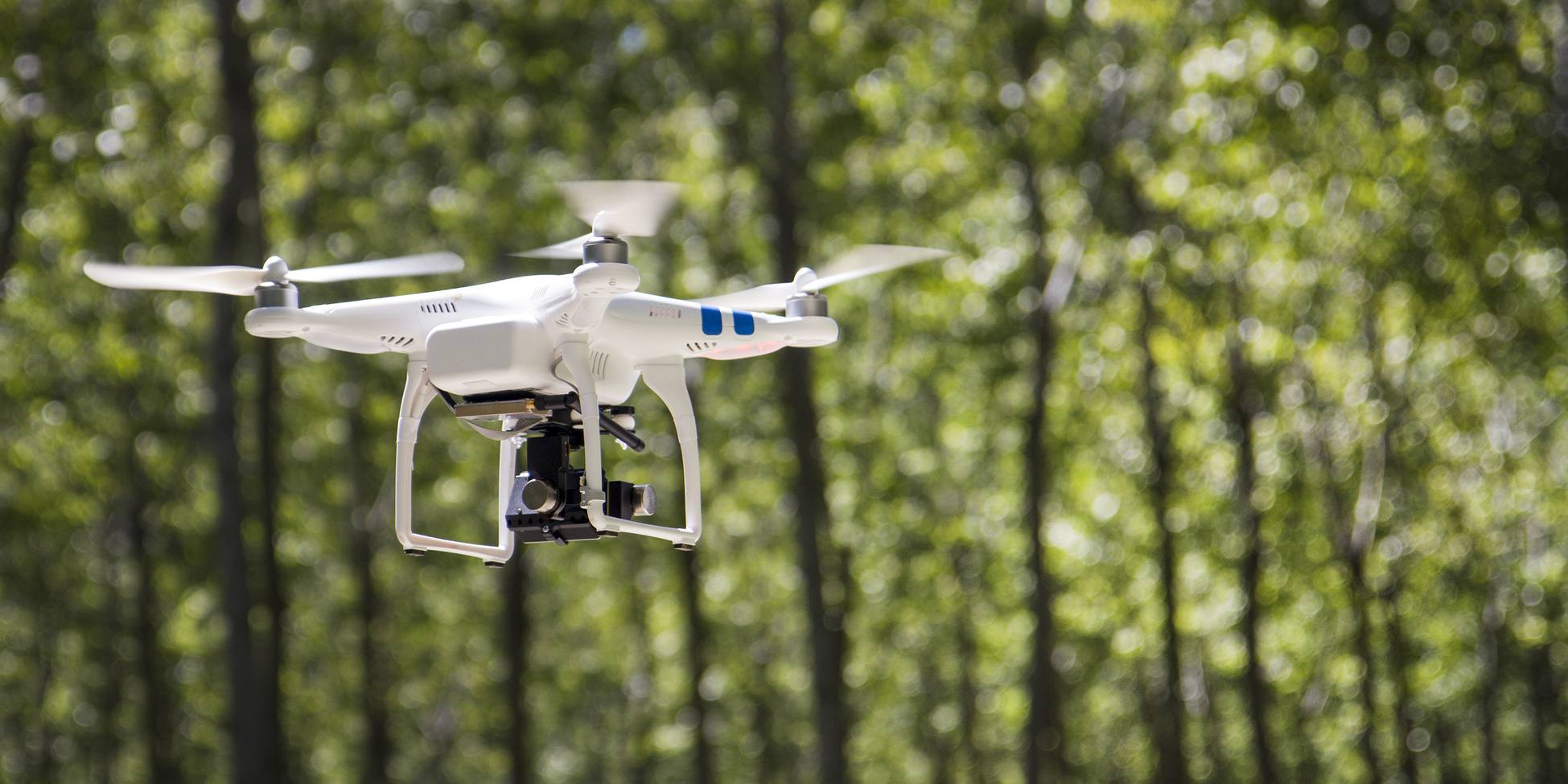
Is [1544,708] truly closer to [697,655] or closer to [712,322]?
[697,655]

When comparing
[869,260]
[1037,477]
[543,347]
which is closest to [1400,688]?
[1037,477]

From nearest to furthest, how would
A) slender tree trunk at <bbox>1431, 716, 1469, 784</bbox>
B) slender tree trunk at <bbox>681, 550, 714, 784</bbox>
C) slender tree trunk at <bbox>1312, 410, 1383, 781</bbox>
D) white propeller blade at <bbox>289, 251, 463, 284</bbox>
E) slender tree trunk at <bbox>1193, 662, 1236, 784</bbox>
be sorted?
1. white propeller blade at <bbox>289, 251, 463, 284</bbox>
2. slender tree trunk at <bbox>1312, 410, 1383, 781</bbox>
3. slender tree trunk at <bbox>681, 550, 714, 784</bbox>
4. slender tree trunk at <bbox>1193, 662, 1236, 784</bbox>
5. slender tree trunk at <bbox>1431, 716, 1469, 784</bbox>

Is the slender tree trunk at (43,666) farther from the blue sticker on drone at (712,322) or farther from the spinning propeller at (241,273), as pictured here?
the blue sticker on drone at (712,322)

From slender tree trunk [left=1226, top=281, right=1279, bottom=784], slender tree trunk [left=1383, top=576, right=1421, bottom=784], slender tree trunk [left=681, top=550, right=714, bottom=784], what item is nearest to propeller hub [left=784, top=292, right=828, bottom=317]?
slender tree trunk [left=1226, top=281, right=1279, bottom=784]

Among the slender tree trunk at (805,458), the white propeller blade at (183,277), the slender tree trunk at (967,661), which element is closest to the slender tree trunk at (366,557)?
the slender tree trunk at (805,458)

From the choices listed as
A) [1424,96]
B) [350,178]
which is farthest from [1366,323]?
[350,178]

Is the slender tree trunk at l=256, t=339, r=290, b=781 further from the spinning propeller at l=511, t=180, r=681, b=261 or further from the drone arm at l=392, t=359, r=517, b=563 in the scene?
the spinning propeller at l=511, t=180, r=681, b=261

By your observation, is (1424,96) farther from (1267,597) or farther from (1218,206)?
(1267,597)
